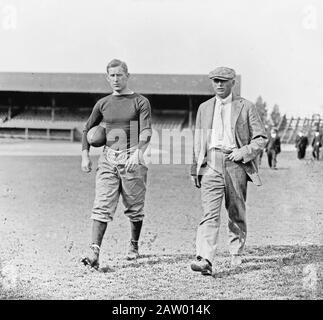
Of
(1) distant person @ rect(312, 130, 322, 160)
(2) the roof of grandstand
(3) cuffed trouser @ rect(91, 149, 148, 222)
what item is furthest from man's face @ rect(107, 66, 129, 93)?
(2) the roof of grandstand

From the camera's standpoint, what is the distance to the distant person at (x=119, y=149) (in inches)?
191

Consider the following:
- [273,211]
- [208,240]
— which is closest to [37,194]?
[273,211]

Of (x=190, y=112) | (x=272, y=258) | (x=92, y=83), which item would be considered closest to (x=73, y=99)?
(x=92, y=83)

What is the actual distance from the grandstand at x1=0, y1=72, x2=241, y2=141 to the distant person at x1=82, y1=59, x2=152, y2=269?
25.4m

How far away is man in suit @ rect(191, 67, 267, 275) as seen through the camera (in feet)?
15.4

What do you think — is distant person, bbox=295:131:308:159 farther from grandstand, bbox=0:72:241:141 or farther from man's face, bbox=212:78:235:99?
man's face, bbox=212:78:235:99

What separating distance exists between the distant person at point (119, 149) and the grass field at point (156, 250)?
0.53 meters

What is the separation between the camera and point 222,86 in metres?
4.68

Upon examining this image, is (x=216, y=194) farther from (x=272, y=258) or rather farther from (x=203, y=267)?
(x=272, y=258)

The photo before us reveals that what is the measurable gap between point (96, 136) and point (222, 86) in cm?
119

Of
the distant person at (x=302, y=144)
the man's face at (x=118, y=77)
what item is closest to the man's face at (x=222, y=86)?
the man's face at (x=118, y=77)

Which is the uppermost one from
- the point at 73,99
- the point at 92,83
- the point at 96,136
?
the point at 92,83

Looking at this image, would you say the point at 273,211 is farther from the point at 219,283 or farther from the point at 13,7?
the point at 13,7
